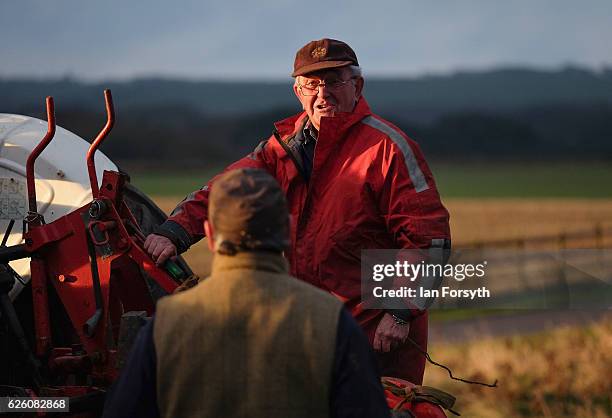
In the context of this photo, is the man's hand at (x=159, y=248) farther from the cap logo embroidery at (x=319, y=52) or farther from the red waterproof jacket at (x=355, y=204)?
the cap logo embroidery at (x=319, y=52)

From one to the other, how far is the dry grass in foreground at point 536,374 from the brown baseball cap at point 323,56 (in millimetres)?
3874

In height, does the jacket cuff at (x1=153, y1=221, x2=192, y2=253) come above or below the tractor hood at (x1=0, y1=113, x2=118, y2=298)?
below

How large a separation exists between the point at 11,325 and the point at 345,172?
5.03 feet

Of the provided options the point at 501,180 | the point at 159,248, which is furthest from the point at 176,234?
the point at 501,180

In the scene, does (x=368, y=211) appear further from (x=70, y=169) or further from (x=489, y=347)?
(x=489, y=347)

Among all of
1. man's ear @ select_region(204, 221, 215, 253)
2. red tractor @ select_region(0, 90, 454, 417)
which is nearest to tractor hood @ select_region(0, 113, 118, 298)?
red tractor @ select_region(0, 90, 454, 417)

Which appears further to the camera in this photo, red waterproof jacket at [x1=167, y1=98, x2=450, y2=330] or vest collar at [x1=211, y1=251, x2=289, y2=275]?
red waterproof jacket at [x1=167, y1=98, x2=450, y2=330]

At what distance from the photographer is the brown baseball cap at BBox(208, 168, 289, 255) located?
109 inches

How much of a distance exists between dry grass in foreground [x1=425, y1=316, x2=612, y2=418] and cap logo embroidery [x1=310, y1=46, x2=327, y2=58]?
3.93 metres

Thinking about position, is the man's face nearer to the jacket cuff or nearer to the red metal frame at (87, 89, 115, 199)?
the jacket cuff

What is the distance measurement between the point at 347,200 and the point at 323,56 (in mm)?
614

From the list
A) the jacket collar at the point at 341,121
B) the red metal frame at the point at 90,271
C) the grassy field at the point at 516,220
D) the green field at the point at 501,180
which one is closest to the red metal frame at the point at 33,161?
the red metal frame at the point at 90,271

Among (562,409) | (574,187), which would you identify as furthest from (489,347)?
(574,187)

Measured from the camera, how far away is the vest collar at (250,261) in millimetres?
2793
